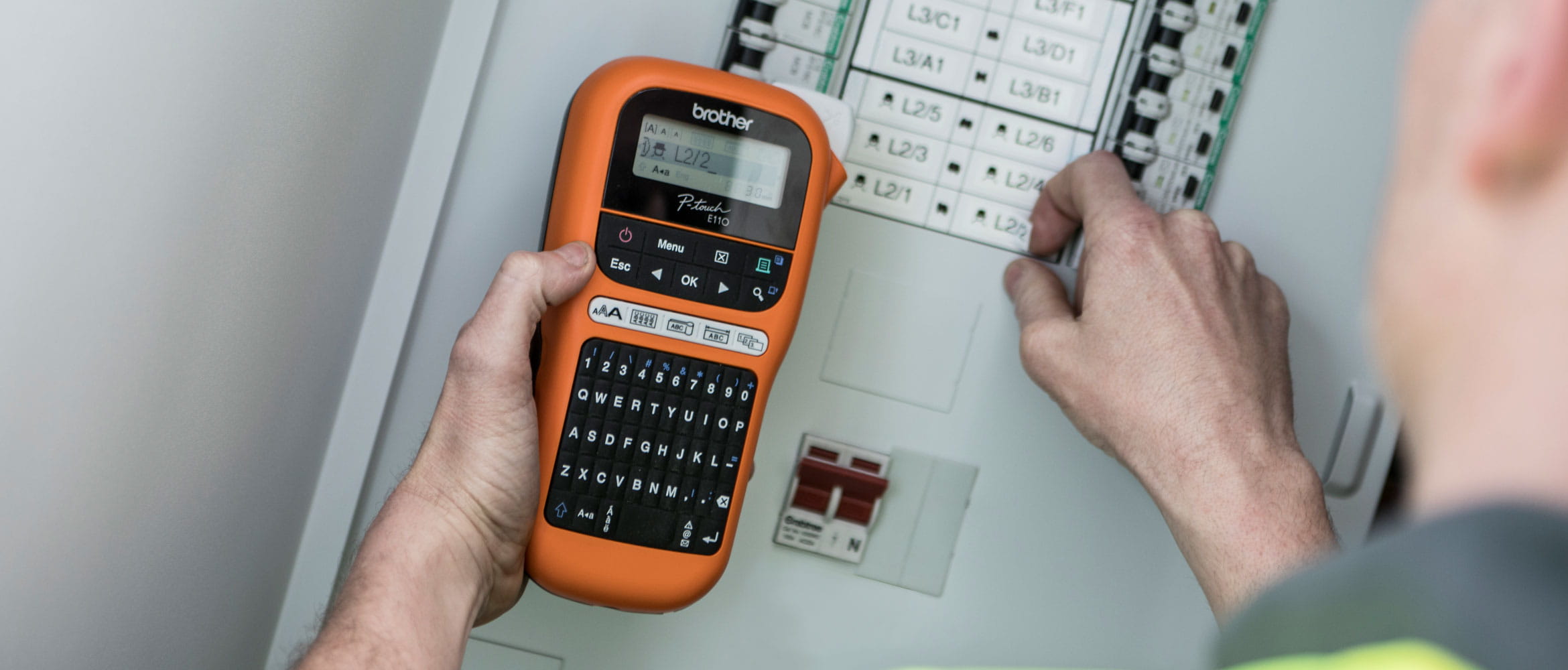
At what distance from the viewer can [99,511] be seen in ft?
1.30

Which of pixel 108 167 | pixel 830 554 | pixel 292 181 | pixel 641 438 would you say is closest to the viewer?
pixel 108 167

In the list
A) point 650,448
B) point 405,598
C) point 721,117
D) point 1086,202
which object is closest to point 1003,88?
point 1086,202

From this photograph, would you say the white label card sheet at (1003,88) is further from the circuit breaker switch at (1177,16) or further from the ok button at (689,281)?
the ok button at (689,281)

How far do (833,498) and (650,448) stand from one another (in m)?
0.16

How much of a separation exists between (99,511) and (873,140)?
0.47 meters

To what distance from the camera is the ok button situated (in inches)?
23.1

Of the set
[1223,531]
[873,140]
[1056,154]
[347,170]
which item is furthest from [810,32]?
[1223,531]

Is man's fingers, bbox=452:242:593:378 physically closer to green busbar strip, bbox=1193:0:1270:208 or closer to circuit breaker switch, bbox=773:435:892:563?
circuit breaker switch, bbox=773:435:892:563

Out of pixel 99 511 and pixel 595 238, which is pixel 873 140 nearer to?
pixel 595 238

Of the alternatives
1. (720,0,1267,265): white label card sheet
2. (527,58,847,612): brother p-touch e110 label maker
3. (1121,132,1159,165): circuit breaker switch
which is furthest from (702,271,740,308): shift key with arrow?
(1121,132,1159,165): circuit breaker switch

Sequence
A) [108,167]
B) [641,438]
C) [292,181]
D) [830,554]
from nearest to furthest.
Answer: [108,167]
[292,181]
[641,438]
[830,554]

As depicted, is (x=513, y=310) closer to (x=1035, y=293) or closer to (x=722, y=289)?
(x=722, y=289)

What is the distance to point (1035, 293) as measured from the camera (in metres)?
0.66

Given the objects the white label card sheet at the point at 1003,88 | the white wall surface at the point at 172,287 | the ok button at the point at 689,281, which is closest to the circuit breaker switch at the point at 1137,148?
the white label card sheet at the point at 1003,88
